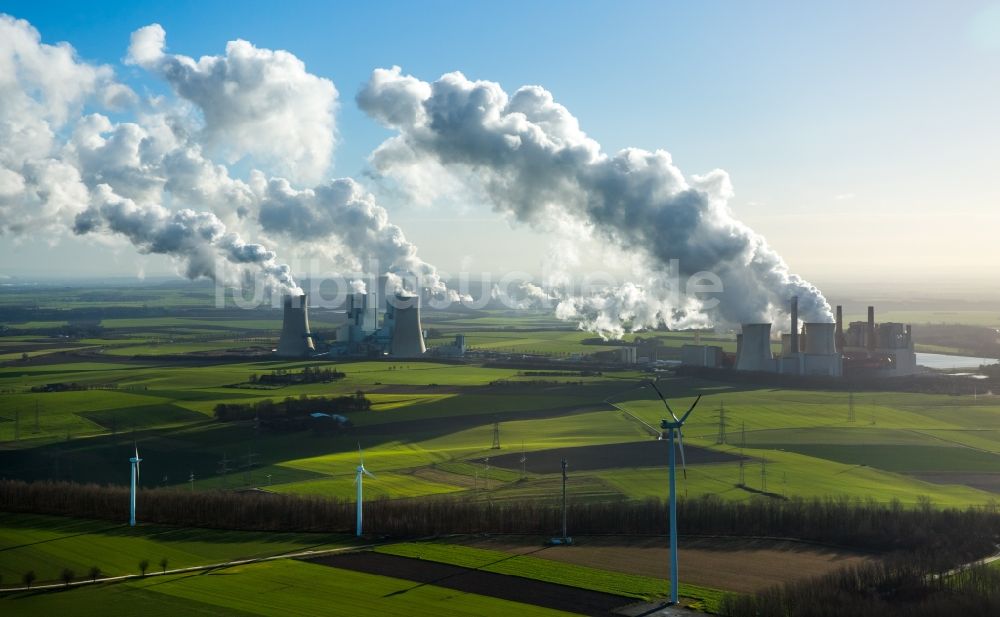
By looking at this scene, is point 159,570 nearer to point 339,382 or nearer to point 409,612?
point 409,612

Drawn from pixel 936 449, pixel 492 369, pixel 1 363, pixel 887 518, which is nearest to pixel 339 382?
pixel 492 369

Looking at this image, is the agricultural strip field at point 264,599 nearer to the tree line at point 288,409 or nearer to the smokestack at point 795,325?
the tree line at point 288,409

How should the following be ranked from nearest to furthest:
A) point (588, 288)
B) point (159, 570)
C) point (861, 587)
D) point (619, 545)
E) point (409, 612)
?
point (409, 612), point (861, 587), point (159, 570), point (619, 545), point (588, 288)

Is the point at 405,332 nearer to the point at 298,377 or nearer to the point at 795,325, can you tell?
the point at 298,377

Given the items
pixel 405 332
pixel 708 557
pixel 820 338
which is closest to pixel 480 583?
pixel 708 557

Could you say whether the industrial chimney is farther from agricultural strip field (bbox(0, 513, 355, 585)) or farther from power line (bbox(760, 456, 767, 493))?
agricultural strip field (bbox(0, 513, 355, 585))

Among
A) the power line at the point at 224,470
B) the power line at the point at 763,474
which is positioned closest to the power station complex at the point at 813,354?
the power line at the point at 763,474
